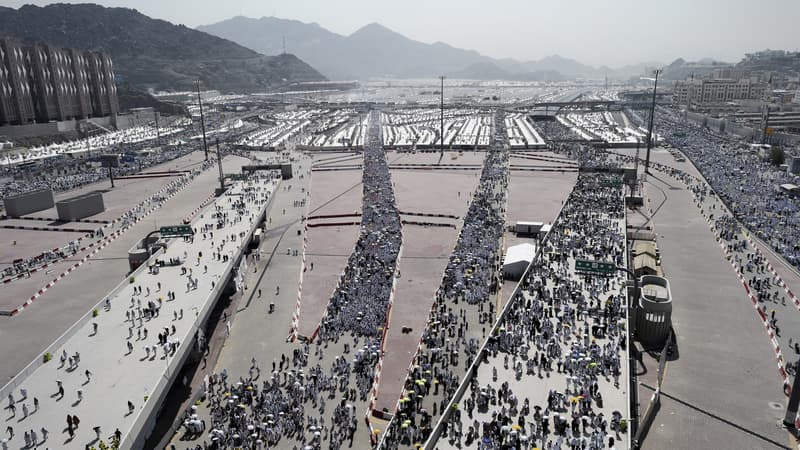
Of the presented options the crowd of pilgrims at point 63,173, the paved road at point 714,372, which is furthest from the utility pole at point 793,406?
the crowd of pilgrims at point 63,173

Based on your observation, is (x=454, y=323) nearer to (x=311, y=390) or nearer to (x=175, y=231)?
(x=311, y=390)

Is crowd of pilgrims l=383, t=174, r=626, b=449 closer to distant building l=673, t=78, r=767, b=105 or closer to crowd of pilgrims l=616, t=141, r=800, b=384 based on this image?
crowd of pilgrims l=616, t=141, r=800, b=384

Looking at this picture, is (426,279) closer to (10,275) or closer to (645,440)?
(645,440)

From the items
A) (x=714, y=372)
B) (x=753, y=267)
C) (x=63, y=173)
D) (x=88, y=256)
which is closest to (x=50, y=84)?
(x=63, y=173)

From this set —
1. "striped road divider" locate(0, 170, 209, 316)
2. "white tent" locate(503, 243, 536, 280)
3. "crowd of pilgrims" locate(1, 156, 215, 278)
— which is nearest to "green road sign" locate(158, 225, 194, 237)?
"striped road divider" locate(0, 170, 209, 316)

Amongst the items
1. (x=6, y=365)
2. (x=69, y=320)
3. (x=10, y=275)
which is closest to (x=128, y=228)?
(x=10, y=275)
